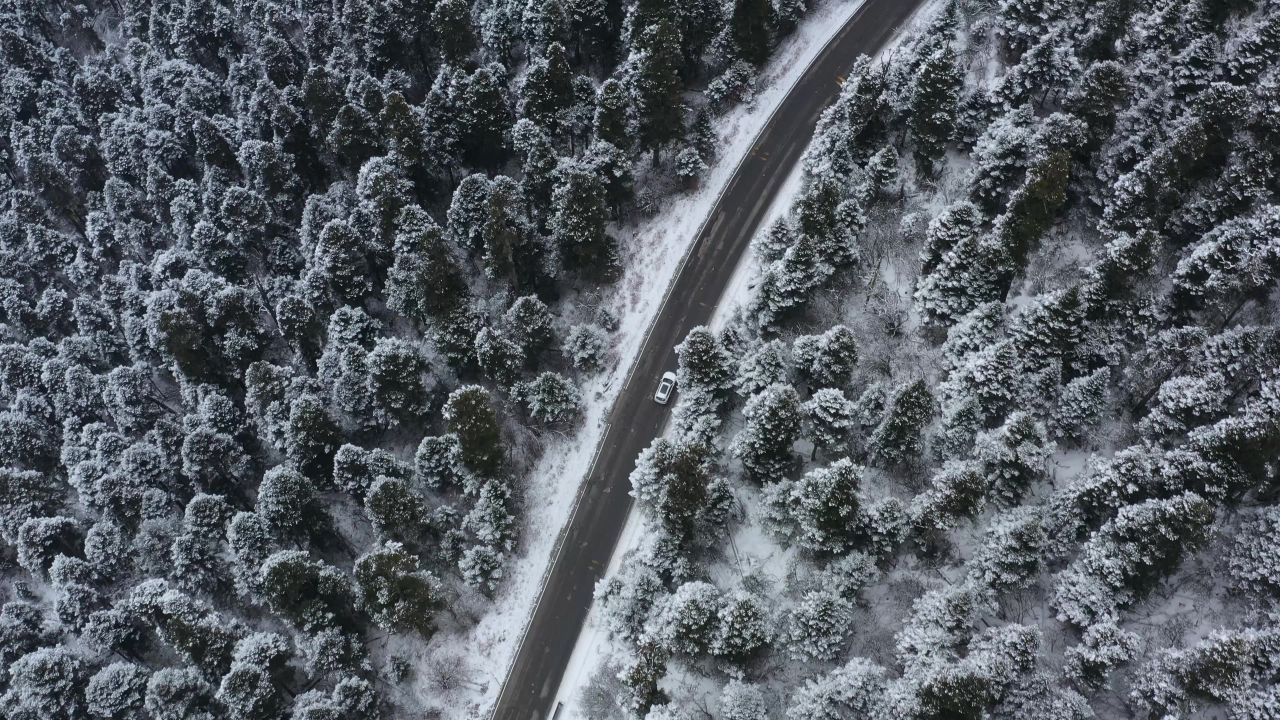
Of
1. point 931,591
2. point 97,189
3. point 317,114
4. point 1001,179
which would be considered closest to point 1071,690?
point 931,591

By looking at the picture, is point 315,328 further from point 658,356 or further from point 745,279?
point 745,279

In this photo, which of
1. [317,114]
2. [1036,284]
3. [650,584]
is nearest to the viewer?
[650,584]

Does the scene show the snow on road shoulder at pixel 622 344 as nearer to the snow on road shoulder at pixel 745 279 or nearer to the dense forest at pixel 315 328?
the snow on road shoulder at pixel 745 279

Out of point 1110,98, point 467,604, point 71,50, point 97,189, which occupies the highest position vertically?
point 71,50

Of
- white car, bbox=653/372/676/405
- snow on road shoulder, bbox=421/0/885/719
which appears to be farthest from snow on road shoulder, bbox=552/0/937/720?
white car, bbox=653/372/676/405

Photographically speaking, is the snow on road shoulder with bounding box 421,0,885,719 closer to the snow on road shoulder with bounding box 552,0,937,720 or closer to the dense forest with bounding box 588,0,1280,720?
the snow on road shoulder with bounding box 552,0,937,720

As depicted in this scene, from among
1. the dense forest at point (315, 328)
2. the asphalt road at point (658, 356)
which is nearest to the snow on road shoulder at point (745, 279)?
the asphalt road at point (658, 356)

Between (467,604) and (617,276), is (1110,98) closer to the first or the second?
(617,276)
